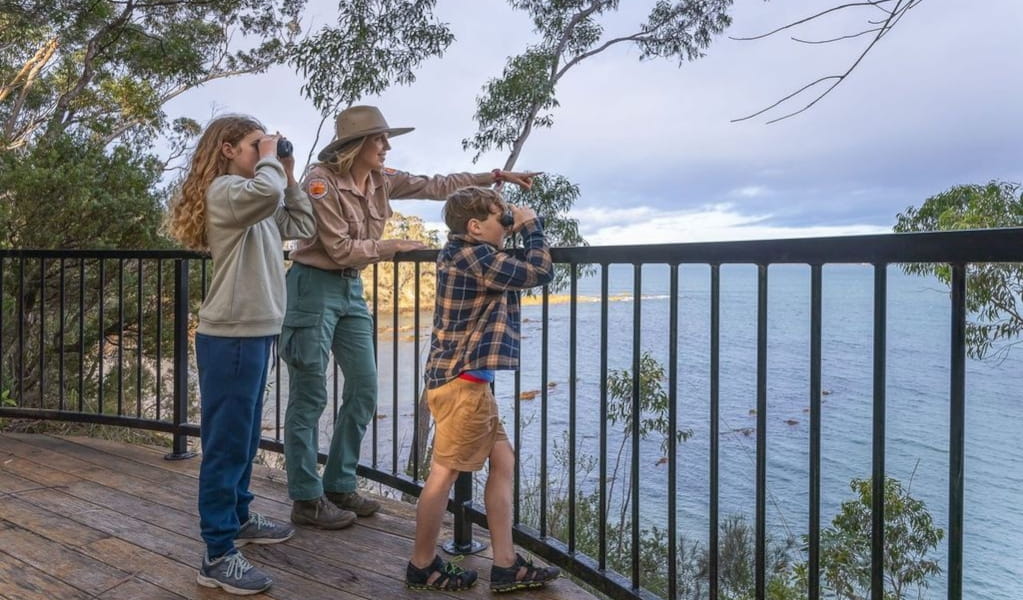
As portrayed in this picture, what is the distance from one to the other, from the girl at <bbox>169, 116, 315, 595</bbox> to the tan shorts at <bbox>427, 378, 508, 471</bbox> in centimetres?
52

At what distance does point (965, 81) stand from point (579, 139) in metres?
14.7

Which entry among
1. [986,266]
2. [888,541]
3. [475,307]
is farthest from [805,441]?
[475,307]

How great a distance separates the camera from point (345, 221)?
2098 mm

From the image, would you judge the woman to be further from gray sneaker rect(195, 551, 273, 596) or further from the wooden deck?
gray sneaker rect(195, 551, 273, 596)

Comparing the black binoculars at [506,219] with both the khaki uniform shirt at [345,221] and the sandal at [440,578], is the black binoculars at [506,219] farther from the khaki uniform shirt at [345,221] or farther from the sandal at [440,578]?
the sandal at [440,578]

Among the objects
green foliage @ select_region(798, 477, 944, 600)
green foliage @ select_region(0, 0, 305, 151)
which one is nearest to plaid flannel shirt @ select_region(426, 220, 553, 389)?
green foliage @ select_region(798, 477, 944, 600)

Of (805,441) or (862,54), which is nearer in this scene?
(862,54)

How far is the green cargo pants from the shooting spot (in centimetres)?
211

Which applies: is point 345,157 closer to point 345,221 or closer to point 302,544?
point 345,221

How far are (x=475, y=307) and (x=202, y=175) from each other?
32.7 inches

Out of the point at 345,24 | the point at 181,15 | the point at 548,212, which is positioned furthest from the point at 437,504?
the point at 181,15

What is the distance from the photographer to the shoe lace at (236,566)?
5.90 feet

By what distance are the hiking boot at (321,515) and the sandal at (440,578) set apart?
49cm

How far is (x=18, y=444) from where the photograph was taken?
3252mm
